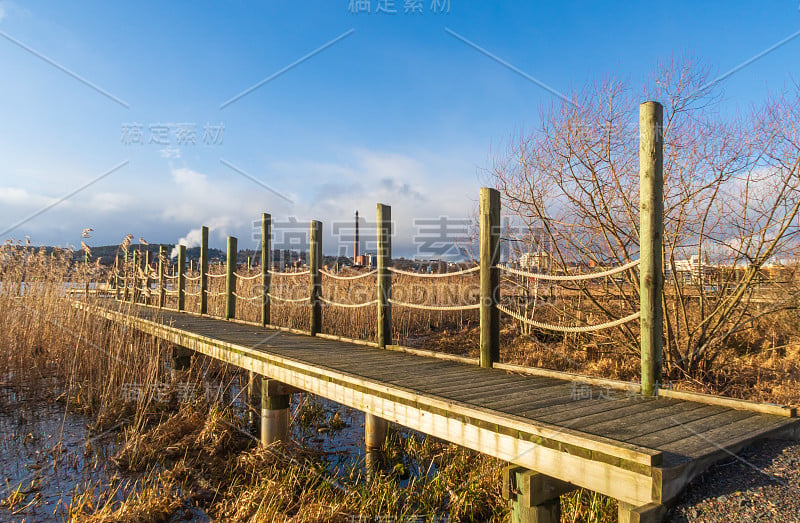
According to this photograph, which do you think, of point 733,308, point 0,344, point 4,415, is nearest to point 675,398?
point 733,308

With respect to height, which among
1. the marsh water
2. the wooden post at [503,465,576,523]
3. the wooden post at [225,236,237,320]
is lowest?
the marsh water

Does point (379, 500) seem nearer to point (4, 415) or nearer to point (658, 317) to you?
point (658, 317)

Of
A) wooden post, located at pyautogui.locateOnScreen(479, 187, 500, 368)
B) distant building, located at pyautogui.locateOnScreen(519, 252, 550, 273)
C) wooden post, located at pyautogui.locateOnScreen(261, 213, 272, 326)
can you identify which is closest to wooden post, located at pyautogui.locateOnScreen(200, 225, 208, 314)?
wooden post, located at pyautogui.locateOnScreen(261, 213, 272, 326)

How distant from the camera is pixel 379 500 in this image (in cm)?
423

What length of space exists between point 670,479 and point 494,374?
2107 millimetres

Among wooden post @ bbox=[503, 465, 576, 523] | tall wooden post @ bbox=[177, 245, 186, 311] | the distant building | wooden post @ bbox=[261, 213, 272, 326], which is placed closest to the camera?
wooden post @ bbox=[503, 465, 576, 523]

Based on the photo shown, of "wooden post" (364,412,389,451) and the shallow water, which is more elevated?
"wooden post" (364,412,389,451)

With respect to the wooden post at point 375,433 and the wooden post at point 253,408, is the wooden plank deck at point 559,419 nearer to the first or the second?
the wooden post at point 375,433

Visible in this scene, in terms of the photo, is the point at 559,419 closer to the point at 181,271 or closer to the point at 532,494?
the point at 532,494

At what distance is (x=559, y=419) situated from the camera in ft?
9.20

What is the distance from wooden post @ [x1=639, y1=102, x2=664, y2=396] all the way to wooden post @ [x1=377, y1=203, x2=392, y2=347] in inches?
120

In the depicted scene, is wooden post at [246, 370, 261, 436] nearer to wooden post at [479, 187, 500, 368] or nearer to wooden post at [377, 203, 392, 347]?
wooden post at [377, 203, 392, 347]

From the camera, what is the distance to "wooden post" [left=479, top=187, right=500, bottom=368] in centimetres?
453

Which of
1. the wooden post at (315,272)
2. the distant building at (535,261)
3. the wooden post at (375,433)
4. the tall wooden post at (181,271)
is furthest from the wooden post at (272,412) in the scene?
the tall wooden post at (181,271)
